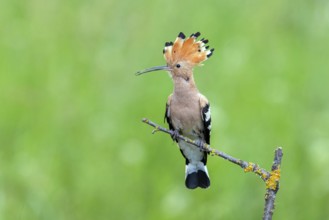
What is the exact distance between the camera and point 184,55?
2.27 m

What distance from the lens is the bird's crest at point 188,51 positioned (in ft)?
7.28

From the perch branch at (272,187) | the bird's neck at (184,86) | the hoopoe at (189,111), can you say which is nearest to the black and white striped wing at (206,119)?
the hoopoe at (189,111)

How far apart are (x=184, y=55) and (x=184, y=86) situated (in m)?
0.38

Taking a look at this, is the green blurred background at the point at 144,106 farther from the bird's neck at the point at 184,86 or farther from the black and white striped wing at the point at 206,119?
the bird's neck at the point at 184,86

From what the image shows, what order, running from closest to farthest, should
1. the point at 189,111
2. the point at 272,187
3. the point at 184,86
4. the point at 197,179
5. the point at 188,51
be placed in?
the point at 272,187
the point at 188,51
the point at 184,86
the point at 197,179
the point at 189,111

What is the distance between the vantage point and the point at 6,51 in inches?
260

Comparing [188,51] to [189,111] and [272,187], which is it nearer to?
[272,187]

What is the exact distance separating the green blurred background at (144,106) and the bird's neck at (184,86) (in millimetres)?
2082

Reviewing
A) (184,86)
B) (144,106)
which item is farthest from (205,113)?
(144,106)

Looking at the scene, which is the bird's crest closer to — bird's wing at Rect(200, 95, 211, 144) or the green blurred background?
bird's wing at Rect(200, 95, 211, 144)

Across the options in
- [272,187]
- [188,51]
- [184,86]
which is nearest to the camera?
[272,187]

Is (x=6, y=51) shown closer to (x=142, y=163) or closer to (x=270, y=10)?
(x=142, y=163)

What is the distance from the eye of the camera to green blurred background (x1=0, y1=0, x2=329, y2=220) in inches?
201

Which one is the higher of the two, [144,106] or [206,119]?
[144,106]
